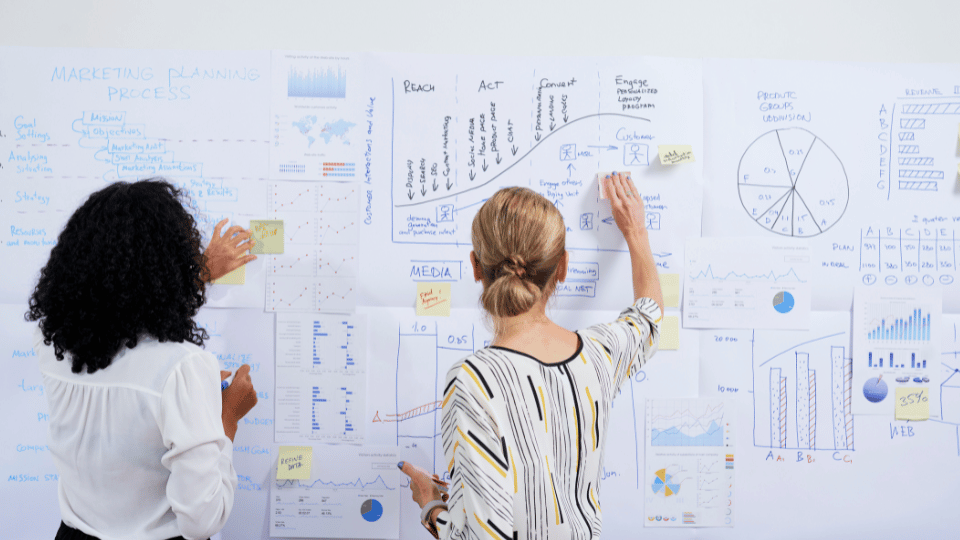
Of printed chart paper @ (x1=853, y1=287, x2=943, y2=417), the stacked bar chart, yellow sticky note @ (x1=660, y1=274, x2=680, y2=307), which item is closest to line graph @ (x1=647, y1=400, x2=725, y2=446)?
the stacked bar chart

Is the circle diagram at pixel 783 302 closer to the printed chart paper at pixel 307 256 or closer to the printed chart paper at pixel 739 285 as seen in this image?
the printed chart paper at pixel 739 285

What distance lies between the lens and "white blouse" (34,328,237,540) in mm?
997

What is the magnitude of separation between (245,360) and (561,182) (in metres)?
1.06

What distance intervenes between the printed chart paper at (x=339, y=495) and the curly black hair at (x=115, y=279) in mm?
700

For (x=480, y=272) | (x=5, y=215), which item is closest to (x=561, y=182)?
(x=480, y=272)

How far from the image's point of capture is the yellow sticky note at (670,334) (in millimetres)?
1628

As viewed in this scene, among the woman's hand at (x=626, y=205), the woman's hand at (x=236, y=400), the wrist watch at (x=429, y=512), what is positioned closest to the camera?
the wrist watch at (x=429, y=512)

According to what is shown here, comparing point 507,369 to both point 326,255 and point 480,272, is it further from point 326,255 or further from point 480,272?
point 326,255

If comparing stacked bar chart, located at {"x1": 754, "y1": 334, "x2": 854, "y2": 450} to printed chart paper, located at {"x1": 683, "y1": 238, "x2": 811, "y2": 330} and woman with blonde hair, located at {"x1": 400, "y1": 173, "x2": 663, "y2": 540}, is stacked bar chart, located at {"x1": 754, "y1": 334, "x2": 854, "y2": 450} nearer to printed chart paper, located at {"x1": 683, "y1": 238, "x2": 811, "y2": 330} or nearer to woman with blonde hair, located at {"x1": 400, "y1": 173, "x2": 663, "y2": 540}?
printed chart paper, located at {"x1": 683, "y1": 238, "x2": 811, "y2": 330}

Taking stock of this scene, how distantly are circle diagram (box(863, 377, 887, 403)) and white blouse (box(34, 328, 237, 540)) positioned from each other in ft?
5.76

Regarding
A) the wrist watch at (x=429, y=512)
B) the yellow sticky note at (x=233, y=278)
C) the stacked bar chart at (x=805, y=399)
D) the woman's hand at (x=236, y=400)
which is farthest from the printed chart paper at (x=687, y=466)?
the yellow sticky note at (x=233, y=278)

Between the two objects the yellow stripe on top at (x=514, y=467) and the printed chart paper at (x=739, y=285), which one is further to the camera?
the printed chart paper at (x=739, y=285)

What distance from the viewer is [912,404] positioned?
1653mm

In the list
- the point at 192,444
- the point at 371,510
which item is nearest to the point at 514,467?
the point at 192,444
